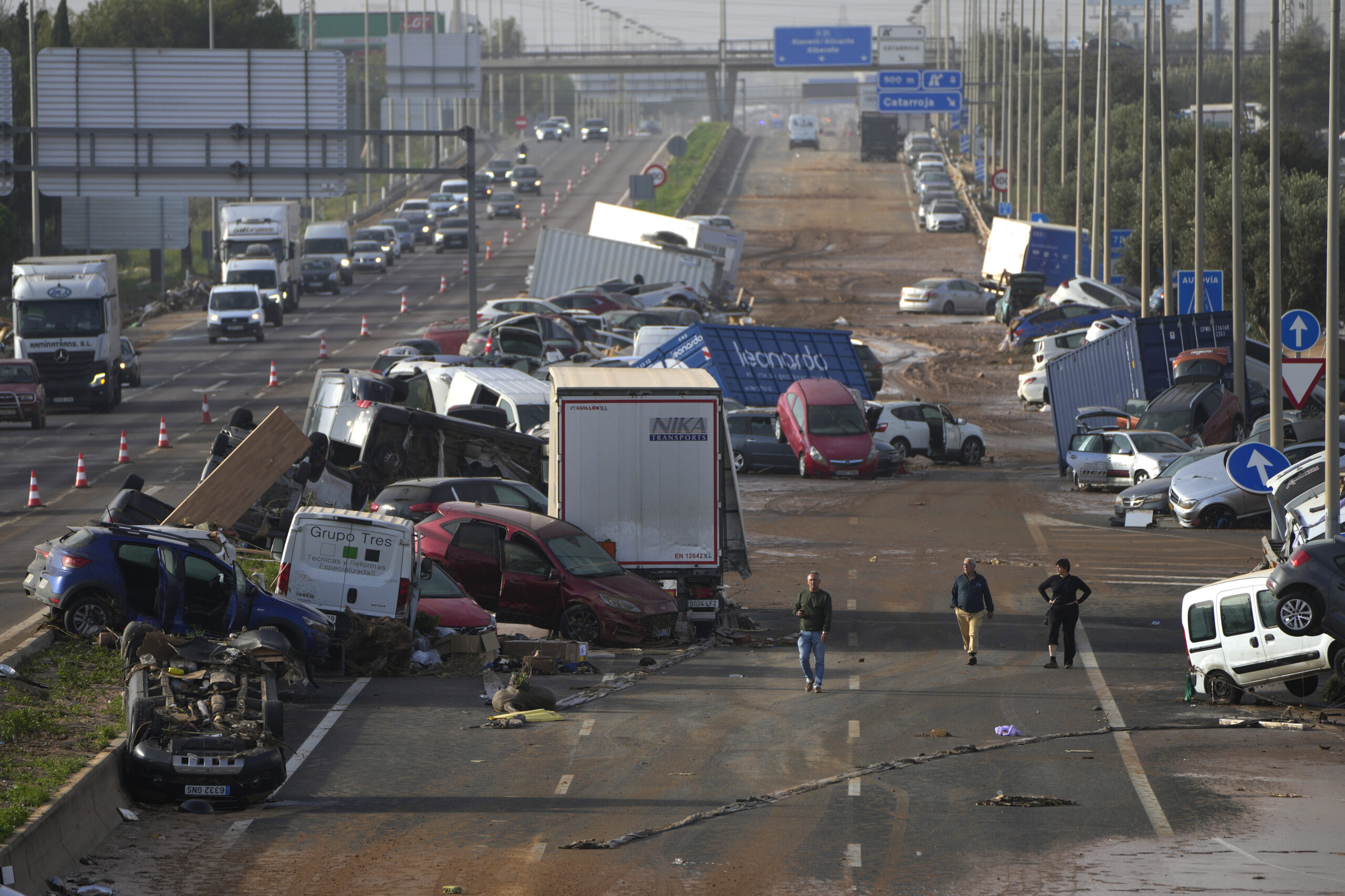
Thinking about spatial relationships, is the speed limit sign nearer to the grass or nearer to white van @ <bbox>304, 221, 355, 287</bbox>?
white van @ <bbox>304, 221, 355, 287</bbox>

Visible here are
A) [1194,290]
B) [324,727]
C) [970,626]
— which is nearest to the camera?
[324,727]

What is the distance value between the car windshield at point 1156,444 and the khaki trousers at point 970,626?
15.0 metres

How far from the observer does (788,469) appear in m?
34.8

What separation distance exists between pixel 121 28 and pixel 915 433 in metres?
67.6

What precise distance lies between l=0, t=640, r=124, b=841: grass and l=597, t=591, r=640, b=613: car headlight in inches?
211

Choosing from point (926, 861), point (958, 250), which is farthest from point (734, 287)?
point (926, 861)

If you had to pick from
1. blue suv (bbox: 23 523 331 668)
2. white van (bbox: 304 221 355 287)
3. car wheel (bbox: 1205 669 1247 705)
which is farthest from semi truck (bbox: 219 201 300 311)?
car wheel (bbox: 1205 669 1247 705)

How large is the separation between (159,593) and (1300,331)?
1508cm

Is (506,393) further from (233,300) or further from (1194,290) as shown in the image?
(233,300)

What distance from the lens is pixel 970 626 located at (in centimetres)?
1884

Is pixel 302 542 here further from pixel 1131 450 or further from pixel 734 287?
pixel 734 287

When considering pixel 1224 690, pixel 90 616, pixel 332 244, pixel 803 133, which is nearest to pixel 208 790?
pixel 90 616

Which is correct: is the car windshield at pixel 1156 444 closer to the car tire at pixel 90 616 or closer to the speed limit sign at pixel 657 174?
the car tire at pixel 90 616

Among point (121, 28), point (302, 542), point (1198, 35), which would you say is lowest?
point (302, 542)
